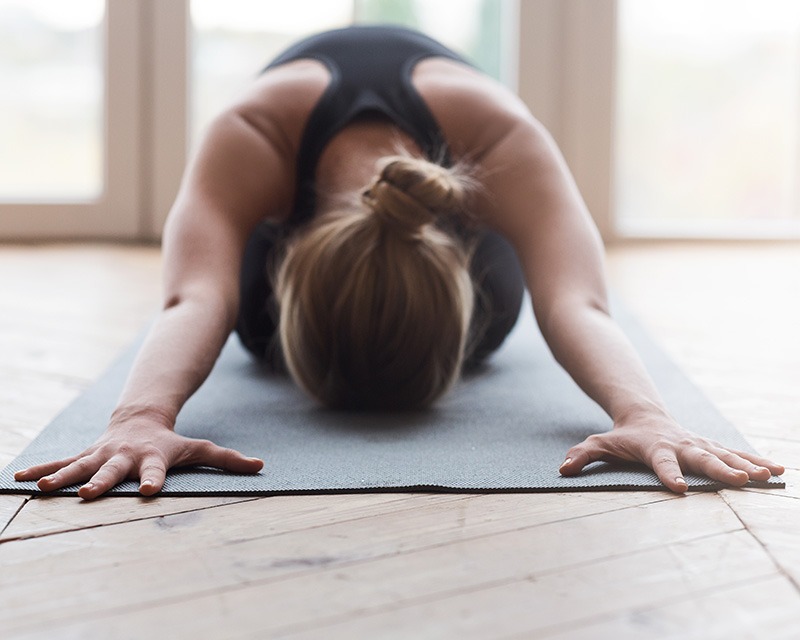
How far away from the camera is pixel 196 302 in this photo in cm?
128

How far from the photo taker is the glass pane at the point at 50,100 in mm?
3600

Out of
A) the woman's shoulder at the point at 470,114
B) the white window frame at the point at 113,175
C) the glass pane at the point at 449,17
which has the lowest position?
the white window frame at the point at 113,175

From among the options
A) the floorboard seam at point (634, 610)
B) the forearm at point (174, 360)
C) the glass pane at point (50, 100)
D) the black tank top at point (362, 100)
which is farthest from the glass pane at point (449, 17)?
the floorboard seam at point (634, 610)

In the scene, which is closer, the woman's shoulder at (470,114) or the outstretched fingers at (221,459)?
the outstretched fingers at (221,459)

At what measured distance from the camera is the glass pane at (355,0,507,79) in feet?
11.8

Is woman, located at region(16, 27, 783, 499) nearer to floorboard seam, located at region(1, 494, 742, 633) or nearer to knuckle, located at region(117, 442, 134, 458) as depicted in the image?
knuckle, located at region(117, 442, 134, 458)

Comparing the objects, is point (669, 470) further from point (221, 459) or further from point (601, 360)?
point (221, 459)

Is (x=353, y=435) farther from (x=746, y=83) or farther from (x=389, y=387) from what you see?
(x=746, y=83)

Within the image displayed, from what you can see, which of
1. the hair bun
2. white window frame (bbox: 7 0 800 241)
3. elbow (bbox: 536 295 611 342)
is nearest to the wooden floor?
elbow (bbox: 536 295 611 342)

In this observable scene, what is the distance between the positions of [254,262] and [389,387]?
1.34 ft

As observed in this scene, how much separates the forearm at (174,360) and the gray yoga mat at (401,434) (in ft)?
0.29

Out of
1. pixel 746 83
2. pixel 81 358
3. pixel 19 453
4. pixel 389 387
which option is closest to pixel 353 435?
pixel 389 387

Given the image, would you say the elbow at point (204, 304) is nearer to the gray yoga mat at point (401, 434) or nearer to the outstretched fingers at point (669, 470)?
the gray yoga mat at point (401, 434)

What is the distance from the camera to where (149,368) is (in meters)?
1.21
